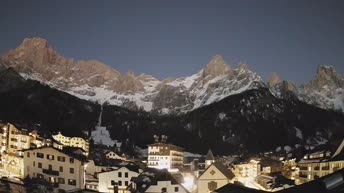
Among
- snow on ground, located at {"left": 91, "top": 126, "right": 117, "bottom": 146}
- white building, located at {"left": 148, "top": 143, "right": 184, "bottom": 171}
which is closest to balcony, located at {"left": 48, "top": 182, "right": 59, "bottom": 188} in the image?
white building, located at {"left": 148, "top": 143, "right": 184, "bottom": 171}

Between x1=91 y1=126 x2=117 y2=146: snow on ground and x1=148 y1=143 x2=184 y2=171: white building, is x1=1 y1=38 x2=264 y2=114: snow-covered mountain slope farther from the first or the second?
x1=148 y1=143 x2=184 y2=171: white building

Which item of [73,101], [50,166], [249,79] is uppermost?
[249,79]

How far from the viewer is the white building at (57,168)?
27.3 m

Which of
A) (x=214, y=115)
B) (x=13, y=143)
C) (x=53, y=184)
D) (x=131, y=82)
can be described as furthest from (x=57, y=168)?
(x=131, y=82)

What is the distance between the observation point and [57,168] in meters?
27.7

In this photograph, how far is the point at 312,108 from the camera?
114312mm

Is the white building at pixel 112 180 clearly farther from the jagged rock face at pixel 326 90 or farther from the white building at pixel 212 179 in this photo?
the jagged rock face at pixel 326 90

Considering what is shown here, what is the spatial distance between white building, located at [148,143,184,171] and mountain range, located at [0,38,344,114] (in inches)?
2737

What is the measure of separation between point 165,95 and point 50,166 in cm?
14304

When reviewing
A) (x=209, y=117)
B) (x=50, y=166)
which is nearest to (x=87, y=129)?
(x=209, y=117)

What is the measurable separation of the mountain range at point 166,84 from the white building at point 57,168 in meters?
90.7

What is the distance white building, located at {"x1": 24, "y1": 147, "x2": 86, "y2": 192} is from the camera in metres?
27.3

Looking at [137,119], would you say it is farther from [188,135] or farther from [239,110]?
[239,110]

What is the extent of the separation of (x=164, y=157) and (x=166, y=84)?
144 metres
